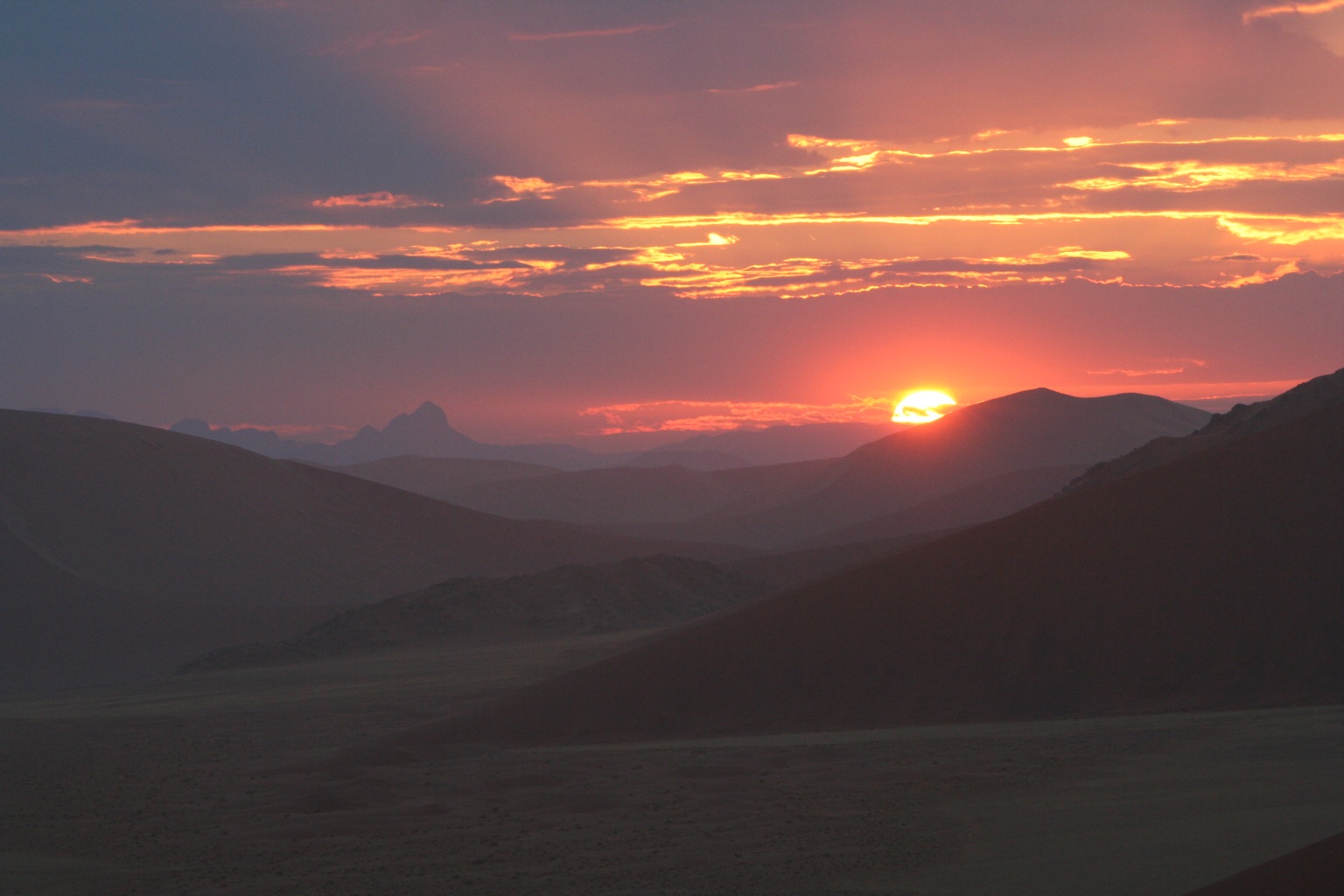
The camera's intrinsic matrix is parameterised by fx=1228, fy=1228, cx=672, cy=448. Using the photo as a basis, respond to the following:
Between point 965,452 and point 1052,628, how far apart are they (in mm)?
90021

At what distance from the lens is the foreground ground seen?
39.3 feet

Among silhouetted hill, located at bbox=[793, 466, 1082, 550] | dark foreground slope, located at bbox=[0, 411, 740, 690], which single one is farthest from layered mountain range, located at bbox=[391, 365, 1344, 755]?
silhouetted hill, located at bbox=[793, 466, 1082, 550]

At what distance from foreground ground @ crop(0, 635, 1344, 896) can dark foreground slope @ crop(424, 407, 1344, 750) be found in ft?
6.04

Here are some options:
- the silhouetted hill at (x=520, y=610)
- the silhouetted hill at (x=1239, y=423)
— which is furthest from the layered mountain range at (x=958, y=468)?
the silhouetted hill at (x=1239, y=423)

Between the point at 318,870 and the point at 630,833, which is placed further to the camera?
the point at 630,833

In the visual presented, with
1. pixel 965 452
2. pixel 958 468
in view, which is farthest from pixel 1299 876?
pixel 965 452

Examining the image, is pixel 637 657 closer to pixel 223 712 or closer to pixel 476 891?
pixel 223 712

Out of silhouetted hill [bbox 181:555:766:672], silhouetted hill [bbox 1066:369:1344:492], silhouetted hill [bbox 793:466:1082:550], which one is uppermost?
silhouetted hill [bbox 1066:369:1344:492]

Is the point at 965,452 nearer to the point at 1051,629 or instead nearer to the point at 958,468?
the point at 958,468

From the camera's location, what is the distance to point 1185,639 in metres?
22.1

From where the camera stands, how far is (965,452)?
111 m

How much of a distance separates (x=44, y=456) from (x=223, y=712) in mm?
50060

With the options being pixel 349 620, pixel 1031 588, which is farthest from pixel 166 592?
pixel 1031 588

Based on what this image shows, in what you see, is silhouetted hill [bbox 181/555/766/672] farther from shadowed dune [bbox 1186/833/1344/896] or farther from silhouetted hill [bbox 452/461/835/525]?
silhouetted hill [bbox 452/461/835/525]
